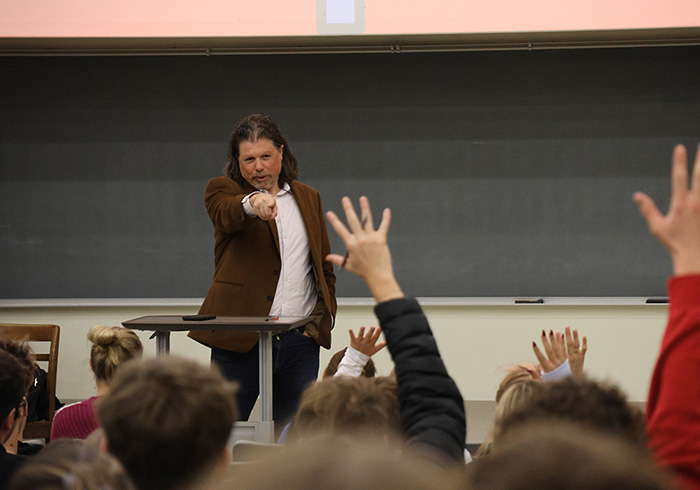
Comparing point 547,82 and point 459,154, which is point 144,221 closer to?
point 459,154

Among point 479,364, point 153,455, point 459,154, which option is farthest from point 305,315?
point 459,154

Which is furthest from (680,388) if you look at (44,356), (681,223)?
(44,356)

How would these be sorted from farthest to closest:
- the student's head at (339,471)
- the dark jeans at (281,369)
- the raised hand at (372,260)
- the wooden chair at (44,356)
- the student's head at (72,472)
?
the wooden chair at (44,356), the dark jeans at (281,369), the raised hand at (372,260), the student's head at (72,472), the student's head at (339,471)

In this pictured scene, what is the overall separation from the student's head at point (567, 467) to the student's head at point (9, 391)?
1453 millimetres

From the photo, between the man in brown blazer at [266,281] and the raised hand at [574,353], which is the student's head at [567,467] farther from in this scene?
the man in brown blazer at [266,281]

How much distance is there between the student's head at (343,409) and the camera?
46.6 inches

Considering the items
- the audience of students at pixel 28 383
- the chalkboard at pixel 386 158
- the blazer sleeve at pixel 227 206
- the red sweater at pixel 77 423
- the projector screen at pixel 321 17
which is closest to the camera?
the audience of students at pixel 28 383

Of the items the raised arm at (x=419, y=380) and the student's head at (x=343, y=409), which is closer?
the raised arm at (x=419, y=380)

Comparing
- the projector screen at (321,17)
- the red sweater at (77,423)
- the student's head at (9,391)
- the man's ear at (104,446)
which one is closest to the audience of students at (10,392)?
the student's head at (9,391)

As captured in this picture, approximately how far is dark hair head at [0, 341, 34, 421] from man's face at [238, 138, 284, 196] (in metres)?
1.04

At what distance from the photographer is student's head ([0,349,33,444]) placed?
5.27ft

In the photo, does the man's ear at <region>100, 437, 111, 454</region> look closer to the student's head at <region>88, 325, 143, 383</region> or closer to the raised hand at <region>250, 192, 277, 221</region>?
the raised hand at <region>250, 192, 277, 221</region>

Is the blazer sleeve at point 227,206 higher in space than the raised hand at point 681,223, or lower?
higher

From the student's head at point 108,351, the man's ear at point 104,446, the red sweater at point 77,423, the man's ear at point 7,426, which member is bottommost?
the red sweater at point 77,423
